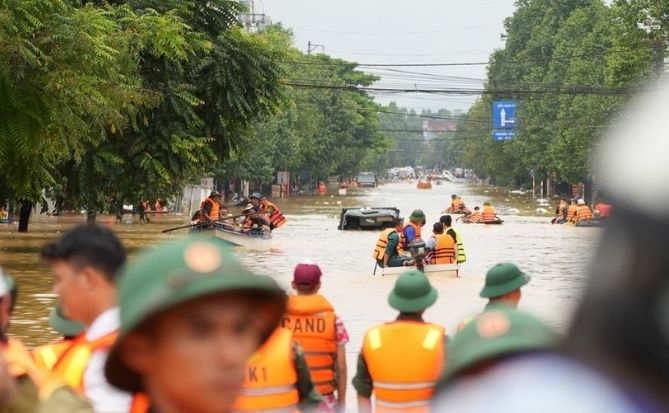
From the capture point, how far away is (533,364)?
1.05 m

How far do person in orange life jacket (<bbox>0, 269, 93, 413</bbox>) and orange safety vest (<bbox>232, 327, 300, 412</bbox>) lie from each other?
1887mm

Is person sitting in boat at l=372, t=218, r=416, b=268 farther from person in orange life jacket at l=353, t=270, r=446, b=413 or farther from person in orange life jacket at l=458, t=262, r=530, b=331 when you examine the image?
person in orange life jacket at l=353, t=270, r=446, b=413

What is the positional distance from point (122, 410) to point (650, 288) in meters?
2.77

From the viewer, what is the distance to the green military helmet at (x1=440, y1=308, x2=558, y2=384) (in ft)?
3.73

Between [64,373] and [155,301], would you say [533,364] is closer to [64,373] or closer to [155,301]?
[155,301]

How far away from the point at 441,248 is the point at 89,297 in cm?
2493

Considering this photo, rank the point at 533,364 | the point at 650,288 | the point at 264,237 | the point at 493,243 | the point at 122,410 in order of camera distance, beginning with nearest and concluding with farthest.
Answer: the point at 650,288, the point at 533,364, the point at 122,410, the point at 264,237, the point at 493,243

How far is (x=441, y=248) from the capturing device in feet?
94.8

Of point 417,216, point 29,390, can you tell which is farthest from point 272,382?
point 417,216

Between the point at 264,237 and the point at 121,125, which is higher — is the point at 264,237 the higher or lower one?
the lower one

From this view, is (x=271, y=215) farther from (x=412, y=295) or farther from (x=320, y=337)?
(x=412, y=295)

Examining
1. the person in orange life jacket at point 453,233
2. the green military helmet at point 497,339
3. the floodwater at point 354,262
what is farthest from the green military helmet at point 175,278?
the person in orange life jacket at point 453,233

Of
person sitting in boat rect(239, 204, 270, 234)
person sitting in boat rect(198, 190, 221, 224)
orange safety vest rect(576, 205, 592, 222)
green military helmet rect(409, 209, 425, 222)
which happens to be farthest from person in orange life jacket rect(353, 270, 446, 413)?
orange safety vest rect(576, 205, 592, 222)

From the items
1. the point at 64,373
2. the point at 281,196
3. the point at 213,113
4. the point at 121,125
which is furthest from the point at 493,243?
the point at 281,196
